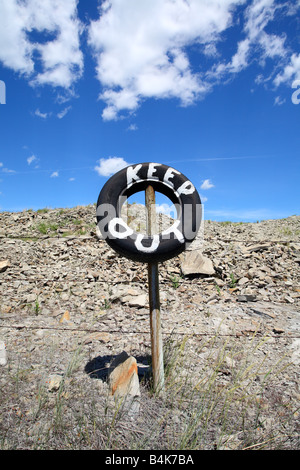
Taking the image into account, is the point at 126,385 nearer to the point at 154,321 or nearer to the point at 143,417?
the point at 143,417

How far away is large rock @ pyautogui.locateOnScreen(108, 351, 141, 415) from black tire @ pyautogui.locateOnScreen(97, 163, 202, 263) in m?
1.10

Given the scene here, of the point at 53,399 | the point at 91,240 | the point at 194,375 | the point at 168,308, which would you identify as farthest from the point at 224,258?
the point at 53,399

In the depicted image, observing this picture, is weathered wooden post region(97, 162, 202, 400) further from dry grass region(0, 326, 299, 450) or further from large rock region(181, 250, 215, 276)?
large rock region(181, 250, 215, 276)

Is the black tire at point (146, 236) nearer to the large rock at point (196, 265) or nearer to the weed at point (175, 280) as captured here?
the weed at point (175, 280)

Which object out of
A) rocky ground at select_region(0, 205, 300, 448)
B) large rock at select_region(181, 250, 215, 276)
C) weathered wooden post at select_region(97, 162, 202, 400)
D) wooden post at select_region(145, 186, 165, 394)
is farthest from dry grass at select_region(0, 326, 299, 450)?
large rock at select_region(181, 250, 215, 276)

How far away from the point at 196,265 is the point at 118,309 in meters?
2.36

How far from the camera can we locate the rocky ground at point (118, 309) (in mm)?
3203

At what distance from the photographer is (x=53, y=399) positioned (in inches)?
111

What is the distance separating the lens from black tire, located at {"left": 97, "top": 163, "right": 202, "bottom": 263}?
2771 millimetres

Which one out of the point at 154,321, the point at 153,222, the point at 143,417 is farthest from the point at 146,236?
the point at 143,417

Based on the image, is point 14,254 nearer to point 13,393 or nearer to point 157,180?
point 13,393

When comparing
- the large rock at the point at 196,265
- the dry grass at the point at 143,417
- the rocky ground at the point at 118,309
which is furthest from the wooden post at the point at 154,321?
the large rock at the point at 196,265

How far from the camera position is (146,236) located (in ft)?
9.23

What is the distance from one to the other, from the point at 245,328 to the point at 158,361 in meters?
2.31
